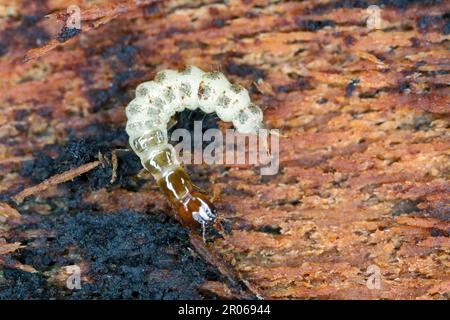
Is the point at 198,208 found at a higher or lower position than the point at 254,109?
lower

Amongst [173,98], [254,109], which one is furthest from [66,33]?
[254,109]

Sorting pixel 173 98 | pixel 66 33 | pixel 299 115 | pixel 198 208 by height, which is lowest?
pixel 198 208

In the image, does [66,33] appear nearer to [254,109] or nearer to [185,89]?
[185,89]

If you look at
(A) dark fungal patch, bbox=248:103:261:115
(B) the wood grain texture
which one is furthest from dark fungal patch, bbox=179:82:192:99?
(A) dark fungal patch, bbox=248:103:261:115

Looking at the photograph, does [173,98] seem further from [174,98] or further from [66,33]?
[66,33]

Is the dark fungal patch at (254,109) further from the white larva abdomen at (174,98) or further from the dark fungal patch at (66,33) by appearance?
the dark fungal patch at (66,33)

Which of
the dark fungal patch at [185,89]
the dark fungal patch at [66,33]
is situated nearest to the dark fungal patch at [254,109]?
the dark fungal patch at [185,89]

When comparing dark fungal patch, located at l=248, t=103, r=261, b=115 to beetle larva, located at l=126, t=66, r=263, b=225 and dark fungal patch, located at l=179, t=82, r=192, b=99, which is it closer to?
beetle larva, located at l=126, t=66, r=263, b=225

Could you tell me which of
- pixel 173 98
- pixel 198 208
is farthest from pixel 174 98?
pixel 198 208

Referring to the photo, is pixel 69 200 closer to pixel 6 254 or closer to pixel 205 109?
pixel 6 254
